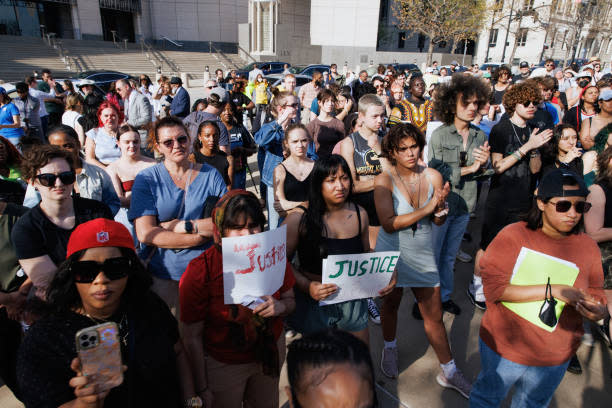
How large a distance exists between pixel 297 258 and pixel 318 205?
→ 53 centimetres

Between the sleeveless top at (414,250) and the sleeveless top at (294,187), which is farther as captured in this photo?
the sleeveless top at (294,187)

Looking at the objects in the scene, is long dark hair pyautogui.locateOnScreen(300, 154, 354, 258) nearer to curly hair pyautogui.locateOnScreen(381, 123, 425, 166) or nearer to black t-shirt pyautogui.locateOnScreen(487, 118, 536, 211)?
curly hair pyautogui.locateOnScreen(381, 123, 425, 166)

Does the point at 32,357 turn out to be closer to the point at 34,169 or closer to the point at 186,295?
the point at 186,295

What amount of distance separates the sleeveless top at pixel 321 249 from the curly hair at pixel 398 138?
2.80ft

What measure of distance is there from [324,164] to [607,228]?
2.22m

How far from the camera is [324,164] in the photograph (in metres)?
2.54

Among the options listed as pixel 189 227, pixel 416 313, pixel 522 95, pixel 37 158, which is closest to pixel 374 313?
pixel 416 313

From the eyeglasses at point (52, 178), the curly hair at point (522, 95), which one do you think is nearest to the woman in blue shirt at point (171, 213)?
the eyeglasses at point (52, 178)

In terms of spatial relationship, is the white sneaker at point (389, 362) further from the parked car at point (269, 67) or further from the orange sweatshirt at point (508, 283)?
the parked car at point (269, 67)

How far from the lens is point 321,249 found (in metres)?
2.44

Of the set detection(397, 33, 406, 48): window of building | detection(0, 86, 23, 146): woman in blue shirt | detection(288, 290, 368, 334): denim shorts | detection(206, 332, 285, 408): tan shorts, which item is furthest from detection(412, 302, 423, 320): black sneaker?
detection(397, 33, 406, 48): window of building

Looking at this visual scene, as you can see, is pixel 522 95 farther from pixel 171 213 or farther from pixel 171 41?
pixel 171 41

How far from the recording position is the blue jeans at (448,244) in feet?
12.6

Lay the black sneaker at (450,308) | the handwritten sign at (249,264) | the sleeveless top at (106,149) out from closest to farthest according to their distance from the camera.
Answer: the handwritten sign at (249,264) < the black sneaker at (450,308) < the sleeveless top at (106,149)
